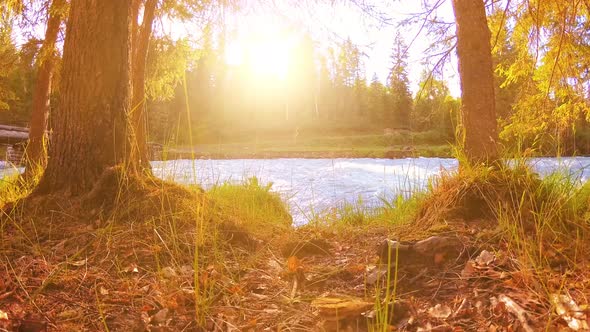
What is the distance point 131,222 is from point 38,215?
650 millimetres

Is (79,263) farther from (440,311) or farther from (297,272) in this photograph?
(440,311)

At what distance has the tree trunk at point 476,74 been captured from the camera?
3523 mm

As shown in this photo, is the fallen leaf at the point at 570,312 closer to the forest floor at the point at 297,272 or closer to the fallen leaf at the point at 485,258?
the forest floor at the point at 297,272

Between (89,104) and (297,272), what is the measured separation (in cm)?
197

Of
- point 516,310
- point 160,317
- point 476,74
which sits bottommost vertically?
point 160,317

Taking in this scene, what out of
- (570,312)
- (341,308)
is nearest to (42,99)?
(341,308)

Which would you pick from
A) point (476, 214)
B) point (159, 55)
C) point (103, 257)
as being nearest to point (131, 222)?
point (103, 257)

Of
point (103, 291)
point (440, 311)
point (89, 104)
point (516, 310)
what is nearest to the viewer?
point (516, 310)

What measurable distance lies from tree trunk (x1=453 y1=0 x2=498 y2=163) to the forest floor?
705 millimetres

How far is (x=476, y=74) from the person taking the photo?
3549 millimetres

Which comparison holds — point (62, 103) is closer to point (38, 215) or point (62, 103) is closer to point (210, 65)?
point (38, 215)

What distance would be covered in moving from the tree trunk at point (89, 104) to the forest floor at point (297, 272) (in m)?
0.31

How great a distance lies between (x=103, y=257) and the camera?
240cm

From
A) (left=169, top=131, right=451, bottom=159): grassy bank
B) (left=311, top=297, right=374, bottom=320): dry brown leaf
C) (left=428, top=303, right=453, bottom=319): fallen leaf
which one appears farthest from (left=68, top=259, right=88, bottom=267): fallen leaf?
(left=169, top=131, right=451, bottom=159): grassy bank
